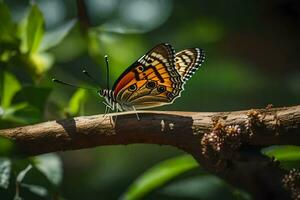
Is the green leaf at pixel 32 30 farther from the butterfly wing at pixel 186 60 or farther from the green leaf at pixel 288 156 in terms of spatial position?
the green leaf at pixel 288 156

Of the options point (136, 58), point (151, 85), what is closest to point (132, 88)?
point (151, 85)

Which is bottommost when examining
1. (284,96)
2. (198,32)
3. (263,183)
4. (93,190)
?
(93,190)

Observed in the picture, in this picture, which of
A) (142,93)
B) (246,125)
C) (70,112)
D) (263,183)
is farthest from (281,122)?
(70,112)

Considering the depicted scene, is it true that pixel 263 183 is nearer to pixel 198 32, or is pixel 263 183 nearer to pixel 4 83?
pixel 4 83

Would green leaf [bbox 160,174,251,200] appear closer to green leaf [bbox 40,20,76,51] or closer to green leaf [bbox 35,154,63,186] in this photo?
green leaf [bbox 35,154,63,186]

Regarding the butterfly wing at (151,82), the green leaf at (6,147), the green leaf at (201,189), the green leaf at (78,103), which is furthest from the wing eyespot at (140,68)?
the green leaf at (6,147)

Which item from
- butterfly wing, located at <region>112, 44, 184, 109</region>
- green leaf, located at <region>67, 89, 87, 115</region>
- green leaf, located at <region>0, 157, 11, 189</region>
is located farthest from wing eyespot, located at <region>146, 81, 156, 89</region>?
green leaf, located at <region>0, 157, 11, 189</region>
